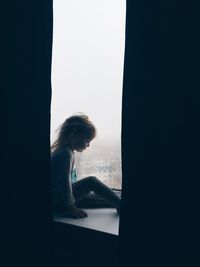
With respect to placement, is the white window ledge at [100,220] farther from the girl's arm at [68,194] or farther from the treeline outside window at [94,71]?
the treeline outside window at [94,71]

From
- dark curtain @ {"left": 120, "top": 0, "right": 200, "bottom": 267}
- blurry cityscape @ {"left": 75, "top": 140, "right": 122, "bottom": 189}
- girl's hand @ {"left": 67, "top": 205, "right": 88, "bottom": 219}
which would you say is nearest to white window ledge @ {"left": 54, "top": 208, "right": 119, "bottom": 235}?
girl's hand @ {"left": 67, "top": 205, "right": 88, "bottom": 219}

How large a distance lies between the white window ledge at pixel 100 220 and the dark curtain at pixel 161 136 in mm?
294

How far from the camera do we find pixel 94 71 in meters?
1.47

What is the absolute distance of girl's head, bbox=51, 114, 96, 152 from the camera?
5.39 ft

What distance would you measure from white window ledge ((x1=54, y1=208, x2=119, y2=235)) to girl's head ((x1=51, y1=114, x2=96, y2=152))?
0.34 m

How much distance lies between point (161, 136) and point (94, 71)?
615mm

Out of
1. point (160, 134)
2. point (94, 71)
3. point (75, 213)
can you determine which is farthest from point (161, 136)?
point (75, 213)

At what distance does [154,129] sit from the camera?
0.99 metres

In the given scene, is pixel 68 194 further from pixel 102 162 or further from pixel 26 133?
pixel 26 133

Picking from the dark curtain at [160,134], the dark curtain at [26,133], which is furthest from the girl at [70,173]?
the dark curtain at [160,134]

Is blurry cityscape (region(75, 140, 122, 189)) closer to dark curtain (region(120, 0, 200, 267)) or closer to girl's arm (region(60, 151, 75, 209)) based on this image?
girl's arm (region(60, 151, 75, 209))

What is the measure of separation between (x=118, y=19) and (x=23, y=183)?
787 mm

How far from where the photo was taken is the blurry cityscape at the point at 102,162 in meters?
1.45

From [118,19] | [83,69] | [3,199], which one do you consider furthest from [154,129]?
[3,199]
